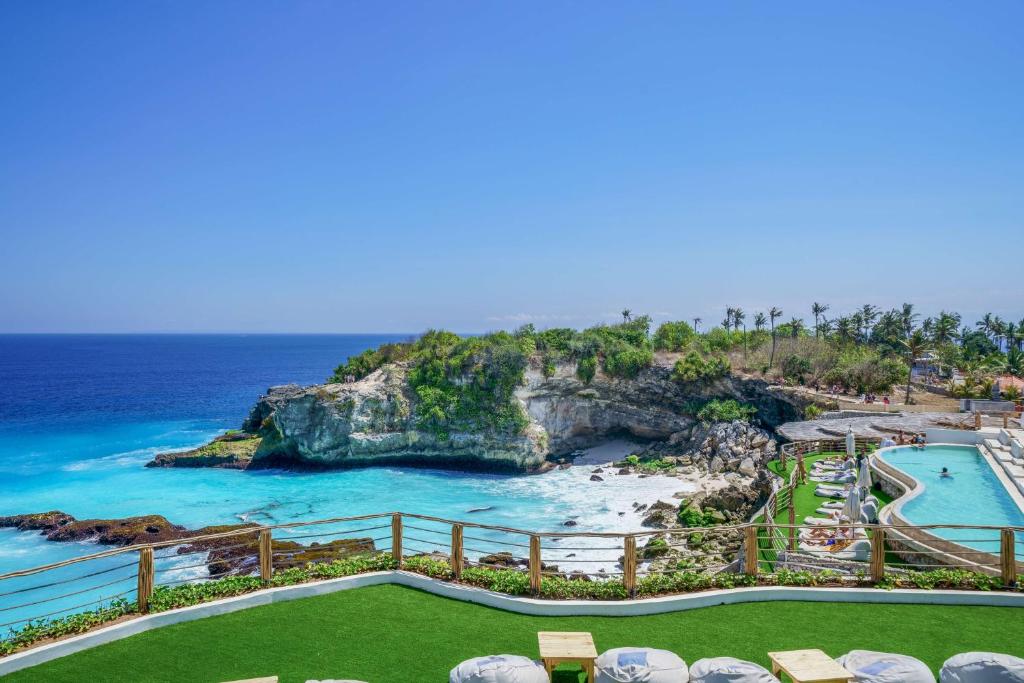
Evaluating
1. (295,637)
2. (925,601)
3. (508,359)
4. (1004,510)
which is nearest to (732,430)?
(508,359)

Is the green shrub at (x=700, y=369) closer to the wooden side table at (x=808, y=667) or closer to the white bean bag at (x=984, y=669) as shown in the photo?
the wooden side table at (x=808, y=667)

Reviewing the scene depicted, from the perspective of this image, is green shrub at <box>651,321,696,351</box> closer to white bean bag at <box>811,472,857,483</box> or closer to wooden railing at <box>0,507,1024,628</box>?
white bean bag at <box>811,472,857,483</box>

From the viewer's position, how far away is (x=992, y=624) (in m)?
7.98

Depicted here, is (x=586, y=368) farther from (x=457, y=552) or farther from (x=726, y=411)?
(x=457, y=552)

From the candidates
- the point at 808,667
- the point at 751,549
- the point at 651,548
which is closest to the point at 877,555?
the point at 751,549

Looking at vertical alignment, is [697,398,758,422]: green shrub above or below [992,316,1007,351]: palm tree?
below

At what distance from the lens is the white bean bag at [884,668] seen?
5734 mm

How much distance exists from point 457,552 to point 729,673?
15.3ft

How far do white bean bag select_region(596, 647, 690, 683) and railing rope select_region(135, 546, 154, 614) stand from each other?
6401 mm

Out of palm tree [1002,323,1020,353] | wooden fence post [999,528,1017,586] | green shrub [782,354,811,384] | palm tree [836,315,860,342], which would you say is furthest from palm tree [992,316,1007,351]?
wooden fence post [999,528,1017,586]

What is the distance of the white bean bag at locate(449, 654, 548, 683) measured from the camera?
234 inches

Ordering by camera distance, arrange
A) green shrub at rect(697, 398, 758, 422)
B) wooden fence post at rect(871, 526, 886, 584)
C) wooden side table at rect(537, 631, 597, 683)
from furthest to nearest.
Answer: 1. green shrub at rect(697, 398, 758, 422)
2. wooden fence post at rect(871, 526, 886, 584)
3. wooden side table at rect(537, 631, 597, 683)

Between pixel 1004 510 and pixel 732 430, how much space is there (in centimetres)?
2155

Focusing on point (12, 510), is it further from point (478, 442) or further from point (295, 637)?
point (295, 637)
